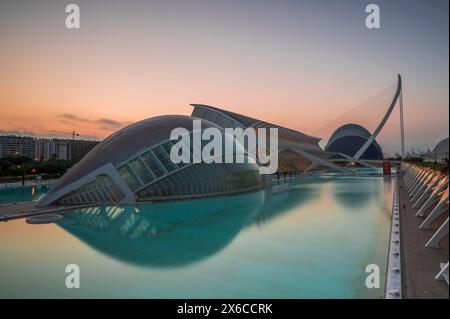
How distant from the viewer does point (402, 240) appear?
10867 mm

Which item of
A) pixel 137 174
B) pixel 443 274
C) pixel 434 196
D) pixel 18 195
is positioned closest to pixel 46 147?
pixel 18 195

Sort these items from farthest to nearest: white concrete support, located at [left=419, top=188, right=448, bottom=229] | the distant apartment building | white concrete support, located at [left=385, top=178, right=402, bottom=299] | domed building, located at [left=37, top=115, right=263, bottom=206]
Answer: the distant apartment building
domed building, located at [left=37, top=115, right=263, bottom=206]
white concrete support, located at [left=419, top=188, right=448, bottom=229]
white concrete support, located at [left=385, top=178, right=402, bottom=299]

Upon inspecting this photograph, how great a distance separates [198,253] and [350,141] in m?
101

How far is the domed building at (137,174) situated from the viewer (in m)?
20.6

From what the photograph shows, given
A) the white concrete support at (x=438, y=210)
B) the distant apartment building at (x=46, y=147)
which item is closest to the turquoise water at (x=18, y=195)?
the white concrete support at (x=438, y=210)

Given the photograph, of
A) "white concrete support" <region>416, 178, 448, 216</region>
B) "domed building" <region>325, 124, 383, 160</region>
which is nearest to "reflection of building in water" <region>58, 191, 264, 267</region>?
"white concrete support" <region>416, 178, 448, 216</region>

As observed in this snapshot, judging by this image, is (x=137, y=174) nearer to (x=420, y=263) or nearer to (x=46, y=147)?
(x=420, y=263)

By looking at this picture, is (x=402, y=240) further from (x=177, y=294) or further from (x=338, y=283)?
(x=177, y=294)

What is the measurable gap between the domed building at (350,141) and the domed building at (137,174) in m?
85.2

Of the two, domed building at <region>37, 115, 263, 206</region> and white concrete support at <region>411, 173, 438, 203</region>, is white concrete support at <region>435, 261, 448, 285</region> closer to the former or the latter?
white concrete support at <region>411, 173, 438, 203</region>

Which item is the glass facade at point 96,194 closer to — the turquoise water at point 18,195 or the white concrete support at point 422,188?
the turquoise water at point 18,195

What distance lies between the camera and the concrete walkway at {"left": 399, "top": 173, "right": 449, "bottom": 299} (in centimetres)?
655

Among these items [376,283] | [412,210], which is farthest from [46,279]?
[412,210]

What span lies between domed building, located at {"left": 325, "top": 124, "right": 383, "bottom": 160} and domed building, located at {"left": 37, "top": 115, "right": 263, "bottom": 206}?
279 ft
